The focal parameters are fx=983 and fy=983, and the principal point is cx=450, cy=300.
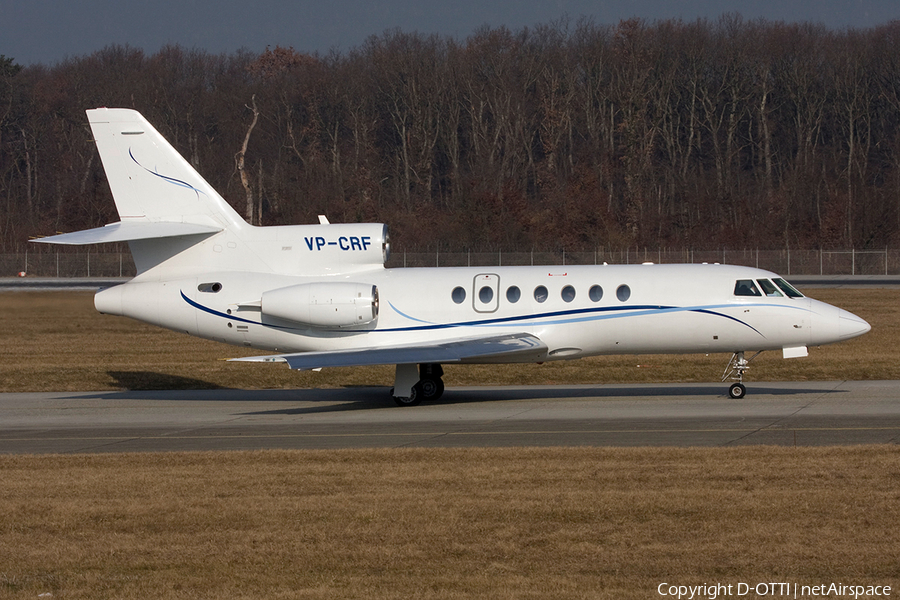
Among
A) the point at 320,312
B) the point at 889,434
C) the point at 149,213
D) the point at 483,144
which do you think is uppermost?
the point at 483,144

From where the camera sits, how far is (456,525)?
32.8ft

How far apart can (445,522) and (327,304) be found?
11.7 meters

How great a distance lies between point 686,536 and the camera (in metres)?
9.34

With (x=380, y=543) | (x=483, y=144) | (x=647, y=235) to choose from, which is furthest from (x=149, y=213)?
(x=483, y=144)

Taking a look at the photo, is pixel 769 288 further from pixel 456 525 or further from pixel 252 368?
pixel 252 368

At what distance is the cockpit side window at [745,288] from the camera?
21.1 m

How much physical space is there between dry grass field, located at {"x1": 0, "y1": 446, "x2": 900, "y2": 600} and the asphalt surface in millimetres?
2114

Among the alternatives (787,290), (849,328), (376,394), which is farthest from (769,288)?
(376,394)

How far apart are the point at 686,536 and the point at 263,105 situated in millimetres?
90438

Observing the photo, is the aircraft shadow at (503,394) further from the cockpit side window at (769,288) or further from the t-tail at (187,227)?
the t-tail at (187,227)

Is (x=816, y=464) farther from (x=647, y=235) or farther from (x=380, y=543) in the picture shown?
(x=647, y=235)

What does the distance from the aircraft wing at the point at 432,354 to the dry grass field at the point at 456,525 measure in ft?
17.9

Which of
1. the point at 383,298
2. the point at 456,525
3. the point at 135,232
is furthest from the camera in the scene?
the point at 383,298

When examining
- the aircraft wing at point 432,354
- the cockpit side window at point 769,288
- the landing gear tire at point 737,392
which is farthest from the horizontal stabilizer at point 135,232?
the cockpit side window at point 769,288
